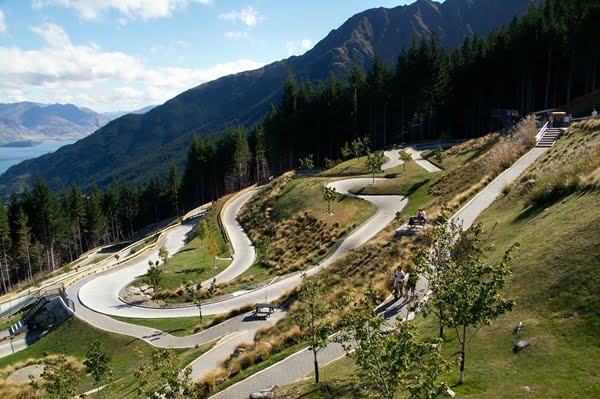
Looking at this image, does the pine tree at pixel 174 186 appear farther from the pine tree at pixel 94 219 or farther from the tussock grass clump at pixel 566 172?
the tussock grass clump at pixel 566 172

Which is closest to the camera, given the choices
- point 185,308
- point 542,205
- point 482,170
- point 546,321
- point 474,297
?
point 474,297

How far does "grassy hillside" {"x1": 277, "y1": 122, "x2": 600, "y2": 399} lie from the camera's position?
441 inches

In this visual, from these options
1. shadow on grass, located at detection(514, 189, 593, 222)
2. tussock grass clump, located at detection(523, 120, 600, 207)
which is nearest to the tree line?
shadow on grass, located at detection(514, 189, 593, 222)

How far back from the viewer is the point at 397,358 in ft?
30.2

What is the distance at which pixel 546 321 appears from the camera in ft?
43.8

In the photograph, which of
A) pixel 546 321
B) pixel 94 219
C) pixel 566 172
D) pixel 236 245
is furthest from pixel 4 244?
pixel 546 321

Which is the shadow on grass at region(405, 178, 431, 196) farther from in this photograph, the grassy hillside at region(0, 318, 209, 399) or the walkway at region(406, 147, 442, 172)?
the grassy hillside at region(0, 318, 209, 399)

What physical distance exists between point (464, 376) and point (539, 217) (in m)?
12.0

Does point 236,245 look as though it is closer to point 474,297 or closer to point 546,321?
point 546,321

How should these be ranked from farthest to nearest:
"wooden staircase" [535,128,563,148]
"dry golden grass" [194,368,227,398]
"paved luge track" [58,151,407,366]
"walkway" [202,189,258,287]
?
"walkway" [202,189,258,287] < "wooden staircase" [535,128,563,148] < "paved luge track" [58,151,407,366] < "dry golden grass" [194,368,227,398]

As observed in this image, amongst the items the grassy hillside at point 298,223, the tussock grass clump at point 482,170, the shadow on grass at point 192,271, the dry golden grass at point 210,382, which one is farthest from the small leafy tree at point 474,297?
the shadow on grass at point 192,271

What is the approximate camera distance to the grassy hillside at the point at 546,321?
1121 centimetres

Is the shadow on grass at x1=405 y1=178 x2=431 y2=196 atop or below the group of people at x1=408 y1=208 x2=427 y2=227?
below

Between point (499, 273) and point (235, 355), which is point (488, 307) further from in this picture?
point (235, 355)
